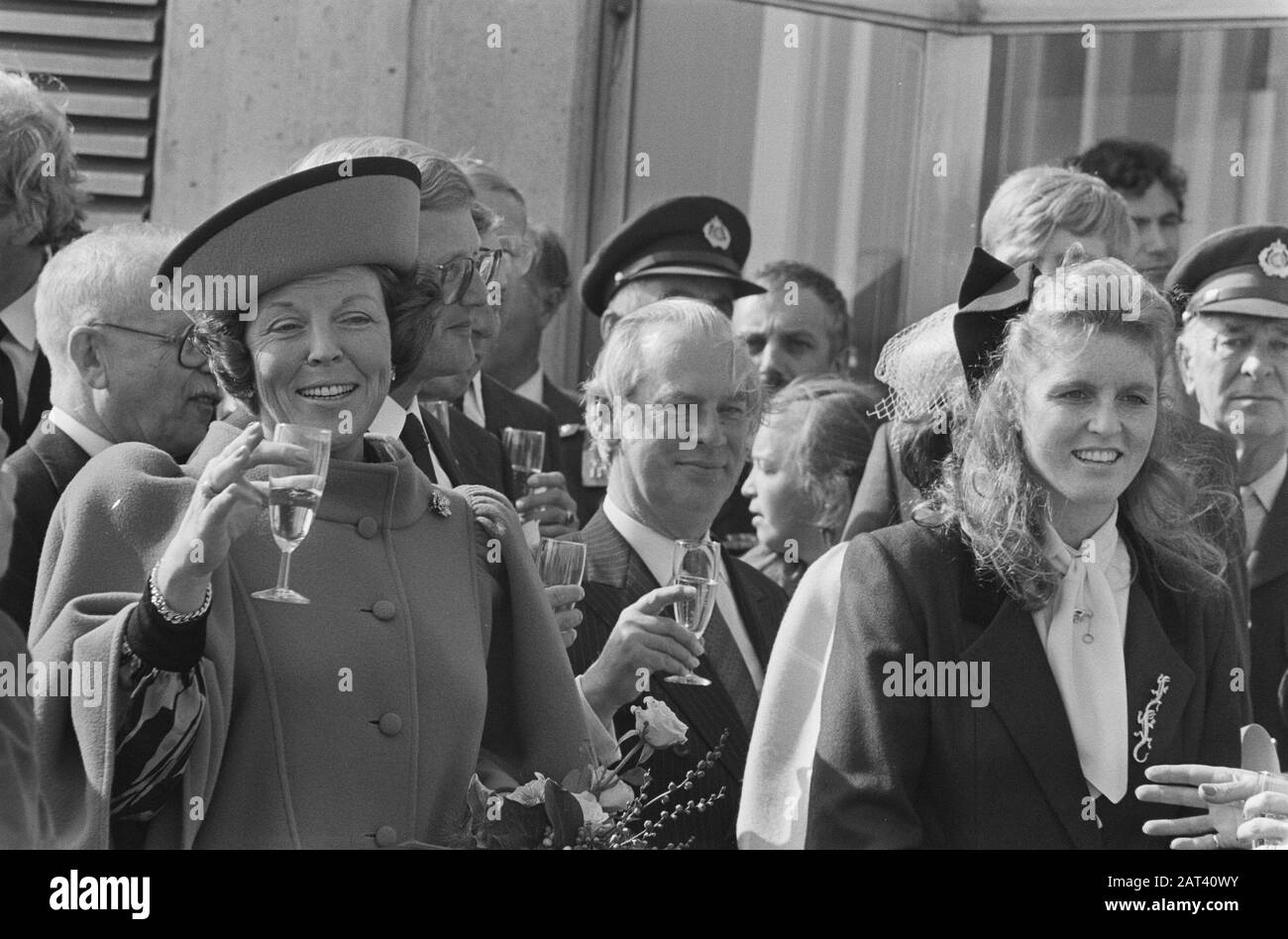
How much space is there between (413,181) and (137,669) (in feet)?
3.32

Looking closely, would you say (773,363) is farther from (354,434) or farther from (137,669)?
(137,669)

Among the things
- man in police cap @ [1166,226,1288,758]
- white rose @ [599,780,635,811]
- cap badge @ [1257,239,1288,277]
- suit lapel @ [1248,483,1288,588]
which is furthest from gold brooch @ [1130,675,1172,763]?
cap badge @ [1257,239,1288,277]

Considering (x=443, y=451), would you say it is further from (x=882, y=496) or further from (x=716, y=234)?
(x=716, y=234)

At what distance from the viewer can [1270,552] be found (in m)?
4.94

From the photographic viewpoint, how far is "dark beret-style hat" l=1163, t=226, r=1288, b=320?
5156 millimetres

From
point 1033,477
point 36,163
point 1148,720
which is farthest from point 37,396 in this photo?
point 1148,720

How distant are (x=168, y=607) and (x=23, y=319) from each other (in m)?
1.96

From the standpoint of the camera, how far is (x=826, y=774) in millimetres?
3609

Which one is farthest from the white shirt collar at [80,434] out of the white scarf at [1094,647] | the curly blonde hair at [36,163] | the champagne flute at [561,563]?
the white scarf at [1094,647]

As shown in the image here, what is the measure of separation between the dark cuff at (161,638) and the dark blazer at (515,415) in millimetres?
2432

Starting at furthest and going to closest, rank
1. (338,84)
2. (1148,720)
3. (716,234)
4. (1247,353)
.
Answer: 1. (338,84)
2. (716,234)
3. (1247,353)
4. (1148,720)

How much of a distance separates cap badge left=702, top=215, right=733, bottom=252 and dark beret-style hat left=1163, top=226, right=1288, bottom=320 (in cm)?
124
